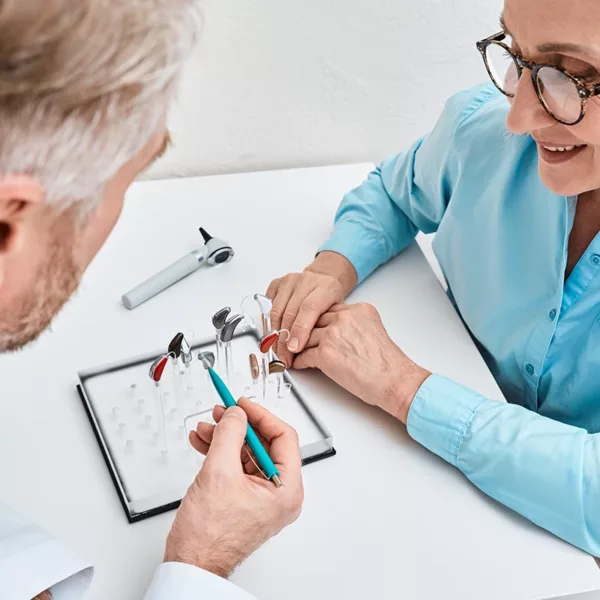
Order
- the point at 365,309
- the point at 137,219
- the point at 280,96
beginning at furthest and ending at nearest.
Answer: the point at 280,96 → the point at 137,219 → the point at 365,309

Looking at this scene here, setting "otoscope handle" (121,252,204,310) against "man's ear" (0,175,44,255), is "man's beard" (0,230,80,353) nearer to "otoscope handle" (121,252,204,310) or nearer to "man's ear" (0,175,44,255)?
"man's ear" (0,175,44,255)

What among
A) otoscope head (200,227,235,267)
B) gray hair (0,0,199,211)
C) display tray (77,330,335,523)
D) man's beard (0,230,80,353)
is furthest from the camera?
otoscope head (200,227,235,267)

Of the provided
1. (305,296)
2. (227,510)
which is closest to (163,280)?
(305,296)

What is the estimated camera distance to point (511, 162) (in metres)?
1.09

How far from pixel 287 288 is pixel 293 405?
213 millimetres

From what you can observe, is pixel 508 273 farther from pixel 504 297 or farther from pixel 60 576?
pixel 60 576

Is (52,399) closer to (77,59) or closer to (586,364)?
(77,59)

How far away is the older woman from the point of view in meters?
0.88

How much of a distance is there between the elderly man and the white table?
0.21 feet

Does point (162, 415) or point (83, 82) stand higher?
point (83, 82)

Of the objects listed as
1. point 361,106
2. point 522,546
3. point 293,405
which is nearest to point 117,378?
point 293,405

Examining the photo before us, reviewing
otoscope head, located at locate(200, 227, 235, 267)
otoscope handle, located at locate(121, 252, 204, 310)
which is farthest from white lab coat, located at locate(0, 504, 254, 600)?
otoscope head, located at locate(200, 227, 235, 267)

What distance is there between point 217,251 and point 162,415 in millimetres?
341

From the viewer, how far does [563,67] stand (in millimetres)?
862
